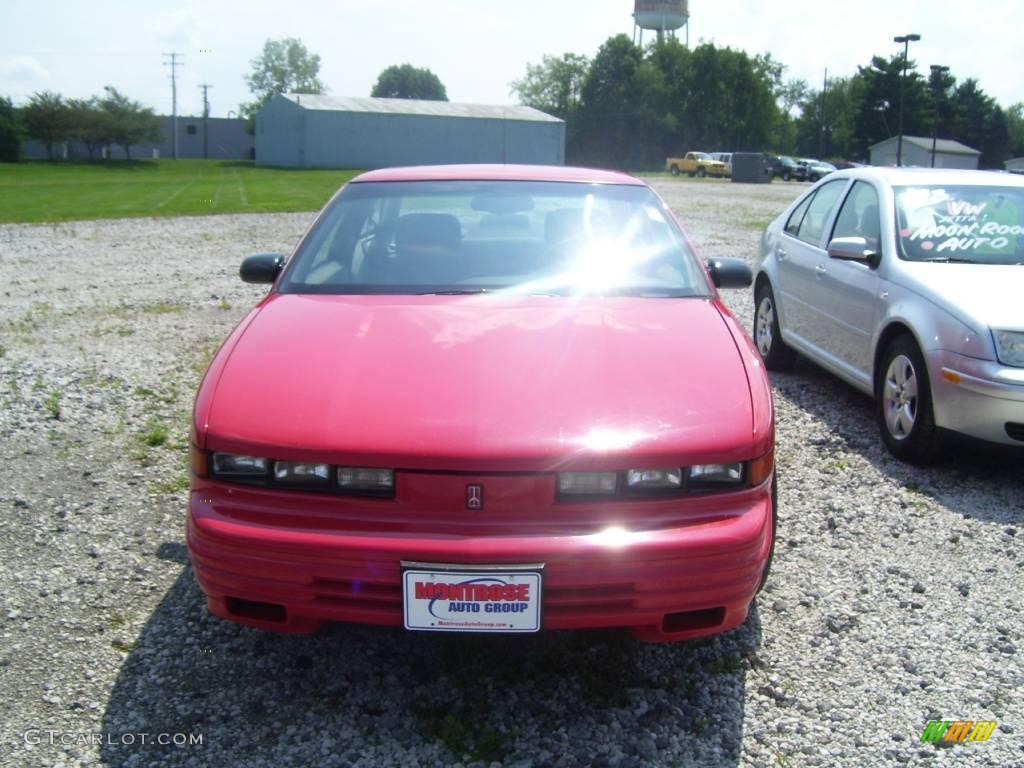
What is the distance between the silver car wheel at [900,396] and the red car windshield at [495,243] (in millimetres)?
1806

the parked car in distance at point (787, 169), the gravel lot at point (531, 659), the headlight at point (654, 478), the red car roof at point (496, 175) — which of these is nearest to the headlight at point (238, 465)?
the gravel lot at point (531, 659)

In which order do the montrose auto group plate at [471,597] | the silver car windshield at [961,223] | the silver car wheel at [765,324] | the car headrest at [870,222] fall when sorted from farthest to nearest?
the silver car wheel at [765,324] → the car headrest at [870,222] → the silver car windshield at [961,223] → the montrose auto group plate at [471,597]

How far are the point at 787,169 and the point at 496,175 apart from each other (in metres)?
57.9

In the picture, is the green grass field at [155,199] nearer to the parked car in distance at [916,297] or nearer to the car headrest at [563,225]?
the parked car in distance at [916,297]

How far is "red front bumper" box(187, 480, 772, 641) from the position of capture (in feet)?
8.50

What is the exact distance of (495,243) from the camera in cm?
400

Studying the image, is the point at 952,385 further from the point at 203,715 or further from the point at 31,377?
the point at 31,377

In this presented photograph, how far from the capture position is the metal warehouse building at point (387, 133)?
206ft

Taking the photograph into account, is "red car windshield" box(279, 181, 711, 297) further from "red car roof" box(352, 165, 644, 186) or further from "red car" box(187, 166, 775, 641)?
"red car" box(187, 166, 775, 641)

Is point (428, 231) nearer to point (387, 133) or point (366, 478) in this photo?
point (366, 478)

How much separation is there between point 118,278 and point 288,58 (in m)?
111

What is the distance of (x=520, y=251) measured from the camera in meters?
3.94

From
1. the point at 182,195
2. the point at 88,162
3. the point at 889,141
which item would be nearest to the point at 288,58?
the point at 88,162

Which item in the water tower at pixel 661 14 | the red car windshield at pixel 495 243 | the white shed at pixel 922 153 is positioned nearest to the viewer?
the red car windshield at pixel 495 243
